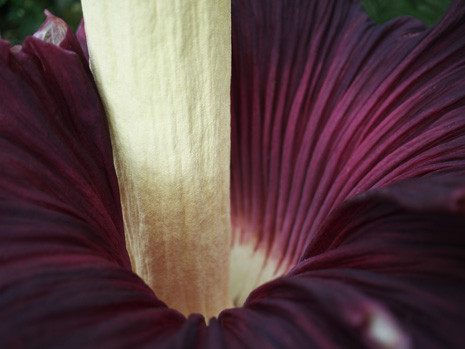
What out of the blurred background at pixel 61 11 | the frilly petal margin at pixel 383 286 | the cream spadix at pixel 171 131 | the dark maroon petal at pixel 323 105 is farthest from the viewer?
the blurred background at pixel 61 11

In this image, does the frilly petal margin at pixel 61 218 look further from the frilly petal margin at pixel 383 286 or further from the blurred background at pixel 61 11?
the blurred background at pixel 61 11

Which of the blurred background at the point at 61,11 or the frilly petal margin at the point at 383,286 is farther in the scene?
the blurred background at the point at 61,11

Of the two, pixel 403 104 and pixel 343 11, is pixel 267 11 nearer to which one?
pixel 343 11

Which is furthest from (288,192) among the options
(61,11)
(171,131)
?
(61,11)

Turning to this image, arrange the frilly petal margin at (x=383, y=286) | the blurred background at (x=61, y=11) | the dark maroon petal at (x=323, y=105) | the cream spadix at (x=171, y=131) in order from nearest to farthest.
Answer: the frilly petal margin at (x=383, y=286) → the cream spadix at (x=171, y=131) → the dark maroon petal at (x=323, y=105) → the blurred background at (x=61, y=11)

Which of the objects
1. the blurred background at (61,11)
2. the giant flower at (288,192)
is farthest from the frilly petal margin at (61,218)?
the blurred background at (61,11)

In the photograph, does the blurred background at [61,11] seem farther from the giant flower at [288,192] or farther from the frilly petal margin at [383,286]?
the frilly petal margin at [383,286]

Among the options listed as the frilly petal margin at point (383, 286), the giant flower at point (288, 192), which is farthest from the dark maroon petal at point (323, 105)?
the frilly petal margin at point (383, 286)

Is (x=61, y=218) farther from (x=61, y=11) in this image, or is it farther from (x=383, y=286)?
(x=61, y=11)
